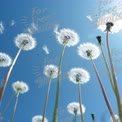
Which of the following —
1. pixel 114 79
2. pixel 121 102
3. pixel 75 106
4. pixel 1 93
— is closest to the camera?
pixel 121 102

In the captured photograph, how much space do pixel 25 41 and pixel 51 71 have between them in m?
2.11

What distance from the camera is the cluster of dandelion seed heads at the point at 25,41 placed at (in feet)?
53.1

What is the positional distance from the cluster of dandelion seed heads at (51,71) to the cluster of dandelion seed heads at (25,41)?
1602 millimetres

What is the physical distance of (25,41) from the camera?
16.6 metres

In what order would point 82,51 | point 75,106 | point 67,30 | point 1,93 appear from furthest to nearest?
point 75,106
point 67,30
point 82,51
point 1,93

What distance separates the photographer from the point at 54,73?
54.8 feet

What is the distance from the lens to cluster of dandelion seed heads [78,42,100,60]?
14677 millimetres

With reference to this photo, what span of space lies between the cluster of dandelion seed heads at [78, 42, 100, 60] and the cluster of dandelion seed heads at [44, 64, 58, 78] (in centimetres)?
207

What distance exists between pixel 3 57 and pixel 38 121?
4.67 meters

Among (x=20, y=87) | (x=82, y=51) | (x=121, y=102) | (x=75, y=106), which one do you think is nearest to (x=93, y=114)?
(x=82, y=51)

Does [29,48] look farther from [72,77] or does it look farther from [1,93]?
[1,93]

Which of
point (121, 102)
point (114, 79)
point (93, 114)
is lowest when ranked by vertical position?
point (121, 102)

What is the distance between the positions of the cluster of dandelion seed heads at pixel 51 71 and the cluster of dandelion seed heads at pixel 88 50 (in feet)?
6.78

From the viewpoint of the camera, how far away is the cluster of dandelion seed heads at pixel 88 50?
1468 cm
